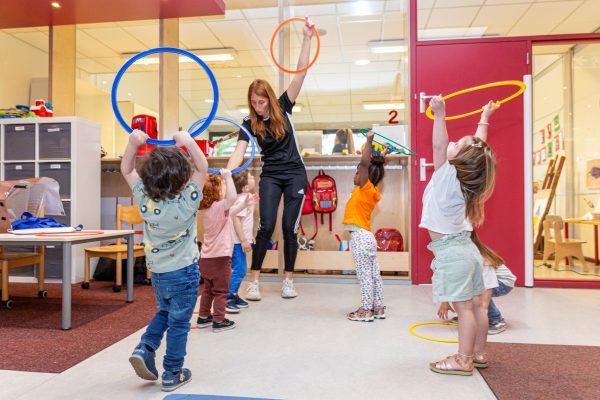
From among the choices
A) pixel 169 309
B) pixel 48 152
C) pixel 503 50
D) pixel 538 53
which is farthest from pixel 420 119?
pixel 48 152

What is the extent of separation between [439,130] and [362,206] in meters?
1.06

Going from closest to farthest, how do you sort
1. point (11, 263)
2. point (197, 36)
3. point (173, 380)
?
point (173, 380) → point (11, 263) → point (197, 36)

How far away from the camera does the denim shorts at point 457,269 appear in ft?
6.09

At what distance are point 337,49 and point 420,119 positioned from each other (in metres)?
4.38

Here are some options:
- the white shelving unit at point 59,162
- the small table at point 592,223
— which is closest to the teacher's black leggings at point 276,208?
the white shelving unit at point 59,162

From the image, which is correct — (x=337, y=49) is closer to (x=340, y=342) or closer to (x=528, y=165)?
(x=528, y=165)

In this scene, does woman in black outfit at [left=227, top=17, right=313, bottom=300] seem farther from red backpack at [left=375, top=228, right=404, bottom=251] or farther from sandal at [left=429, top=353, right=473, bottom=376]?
sandal at [left=429, top=353, right=473, bottom=376]

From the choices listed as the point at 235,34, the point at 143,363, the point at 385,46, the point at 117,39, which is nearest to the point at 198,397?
the point at 143,363

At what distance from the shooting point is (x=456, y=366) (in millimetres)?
1850

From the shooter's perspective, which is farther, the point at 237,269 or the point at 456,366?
the point at 237,269

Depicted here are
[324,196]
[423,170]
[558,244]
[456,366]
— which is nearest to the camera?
[456,366]

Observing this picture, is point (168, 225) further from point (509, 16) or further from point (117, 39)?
point (117, 39)

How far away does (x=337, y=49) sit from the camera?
316 inches

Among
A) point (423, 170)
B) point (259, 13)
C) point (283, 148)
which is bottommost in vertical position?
point (423, 170)
